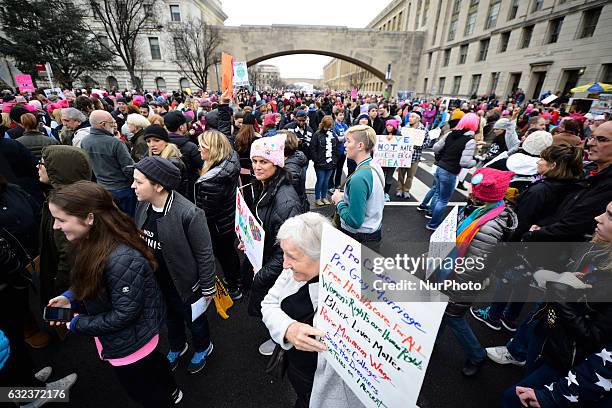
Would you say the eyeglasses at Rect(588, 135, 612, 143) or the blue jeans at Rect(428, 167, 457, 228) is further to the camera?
the blue jeans at Rect(428, 167, 457, 228)

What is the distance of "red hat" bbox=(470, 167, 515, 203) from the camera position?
215 centimetres

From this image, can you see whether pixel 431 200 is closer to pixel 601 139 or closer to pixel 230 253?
pixel 601 139

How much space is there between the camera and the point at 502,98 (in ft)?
85.8

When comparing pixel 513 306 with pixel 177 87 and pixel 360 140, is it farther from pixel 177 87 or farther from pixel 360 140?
pixel 177 87

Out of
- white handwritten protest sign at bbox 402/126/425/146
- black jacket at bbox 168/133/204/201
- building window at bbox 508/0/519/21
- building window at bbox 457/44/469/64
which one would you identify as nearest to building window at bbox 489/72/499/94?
building window at bbox 508/0/519/21

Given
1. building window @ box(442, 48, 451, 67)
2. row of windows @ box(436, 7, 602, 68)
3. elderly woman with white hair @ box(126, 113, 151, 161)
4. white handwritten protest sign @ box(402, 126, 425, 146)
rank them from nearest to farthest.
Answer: elderly woman with white hair @ box(126, 113, 151, 161) → white handwritten protest sign @ box(402, 126, 425, 146) → row of windows @ box(436, 7, 602, 68) → building window @ box(442, 48, 451, 67)

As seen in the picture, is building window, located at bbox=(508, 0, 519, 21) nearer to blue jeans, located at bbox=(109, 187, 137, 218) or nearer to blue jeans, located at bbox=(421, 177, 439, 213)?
blue jeans, located at bbox=(421, 177, 439, 213)

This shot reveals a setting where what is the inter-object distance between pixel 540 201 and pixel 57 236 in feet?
14.9

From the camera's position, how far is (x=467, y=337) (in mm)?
2490

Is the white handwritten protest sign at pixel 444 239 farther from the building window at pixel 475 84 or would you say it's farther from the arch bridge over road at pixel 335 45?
the arch bridge over road at pixel 335 45

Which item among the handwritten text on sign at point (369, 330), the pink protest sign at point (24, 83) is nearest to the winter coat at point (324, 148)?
the handwritten text on sign at point (369, 330)

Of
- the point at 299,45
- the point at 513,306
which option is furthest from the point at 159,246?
the point at 299,45

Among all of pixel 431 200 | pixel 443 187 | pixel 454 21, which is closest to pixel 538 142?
pixel 443 187

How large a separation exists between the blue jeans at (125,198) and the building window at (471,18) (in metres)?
40.3
